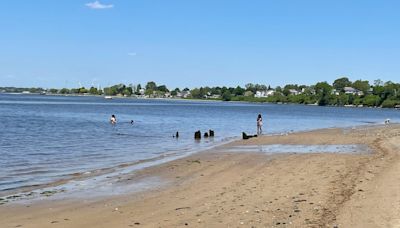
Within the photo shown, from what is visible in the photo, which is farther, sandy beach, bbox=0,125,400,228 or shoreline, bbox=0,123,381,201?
shoreline, bbox=0,123,381,201

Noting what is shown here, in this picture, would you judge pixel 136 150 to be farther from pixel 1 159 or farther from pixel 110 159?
pixel 1 159

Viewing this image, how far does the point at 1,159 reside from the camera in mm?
26344

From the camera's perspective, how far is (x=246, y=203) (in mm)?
12906

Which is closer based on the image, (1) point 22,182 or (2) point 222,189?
(2) point 222,189

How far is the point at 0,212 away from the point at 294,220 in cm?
754

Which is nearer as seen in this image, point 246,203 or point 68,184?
point 246,203

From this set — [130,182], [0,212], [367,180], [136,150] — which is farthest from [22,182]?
[136,150]

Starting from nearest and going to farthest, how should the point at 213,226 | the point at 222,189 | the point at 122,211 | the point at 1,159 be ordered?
the point at 213,226 < the point at 122,211 < the point at 222,189 < the point at 1,159

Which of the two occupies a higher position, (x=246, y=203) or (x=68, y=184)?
(x=246, y=203)

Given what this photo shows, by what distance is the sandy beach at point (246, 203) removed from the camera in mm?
10969

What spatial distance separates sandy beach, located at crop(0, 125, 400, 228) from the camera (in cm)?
1097

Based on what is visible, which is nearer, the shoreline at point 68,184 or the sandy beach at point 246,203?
the sandy beach at point 246,203

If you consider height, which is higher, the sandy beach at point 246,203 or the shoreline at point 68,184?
the sandy beach at point 246,203

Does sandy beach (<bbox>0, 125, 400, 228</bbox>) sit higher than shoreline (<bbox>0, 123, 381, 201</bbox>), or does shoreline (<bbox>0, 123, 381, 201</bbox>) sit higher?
sandy beach (<bbox>0, 125, 400, 228</bbox>)
